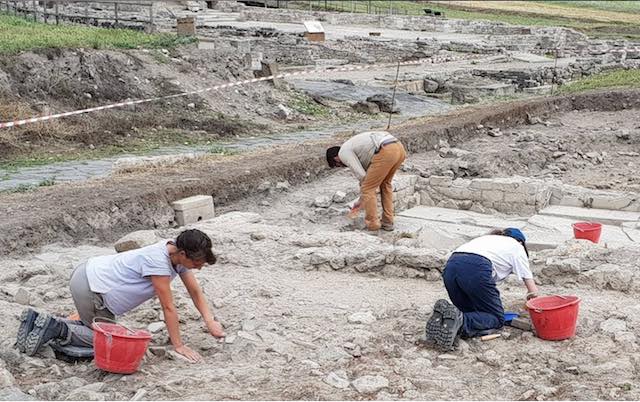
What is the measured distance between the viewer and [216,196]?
10094 mm

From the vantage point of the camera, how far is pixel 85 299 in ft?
17.4

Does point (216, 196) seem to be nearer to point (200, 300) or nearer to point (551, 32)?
point (200, 300)

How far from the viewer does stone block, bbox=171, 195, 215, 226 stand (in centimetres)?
916

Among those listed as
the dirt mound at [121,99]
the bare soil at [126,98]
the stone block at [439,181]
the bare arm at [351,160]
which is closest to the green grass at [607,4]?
the bare soil at [126,98]

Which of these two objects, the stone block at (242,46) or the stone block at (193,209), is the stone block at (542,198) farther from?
the stone block at (242,46)

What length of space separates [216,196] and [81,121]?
14.4 feet

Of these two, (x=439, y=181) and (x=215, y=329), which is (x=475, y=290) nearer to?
(x=215, y=329)

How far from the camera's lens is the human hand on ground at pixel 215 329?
557cm

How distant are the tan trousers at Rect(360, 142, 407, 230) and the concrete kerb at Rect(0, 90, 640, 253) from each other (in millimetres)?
2081

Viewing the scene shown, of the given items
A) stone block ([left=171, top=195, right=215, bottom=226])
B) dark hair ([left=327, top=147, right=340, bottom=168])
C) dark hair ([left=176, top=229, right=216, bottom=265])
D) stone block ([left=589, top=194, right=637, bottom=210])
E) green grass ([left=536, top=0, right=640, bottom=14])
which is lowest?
stone block ([left=589, top=194, right=637, bottom=210])

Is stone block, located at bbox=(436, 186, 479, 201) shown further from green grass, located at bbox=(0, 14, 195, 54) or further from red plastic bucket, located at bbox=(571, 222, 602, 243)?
green grass, located at bbox=(0, 14, 195, 54)

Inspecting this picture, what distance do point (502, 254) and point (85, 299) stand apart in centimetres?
290

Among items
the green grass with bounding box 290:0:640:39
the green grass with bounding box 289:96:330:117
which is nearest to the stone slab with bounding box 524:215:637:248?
the green grass with bounding box 289:96:330:117

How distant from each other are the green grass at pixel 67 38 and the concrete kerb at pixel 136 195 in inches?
211
